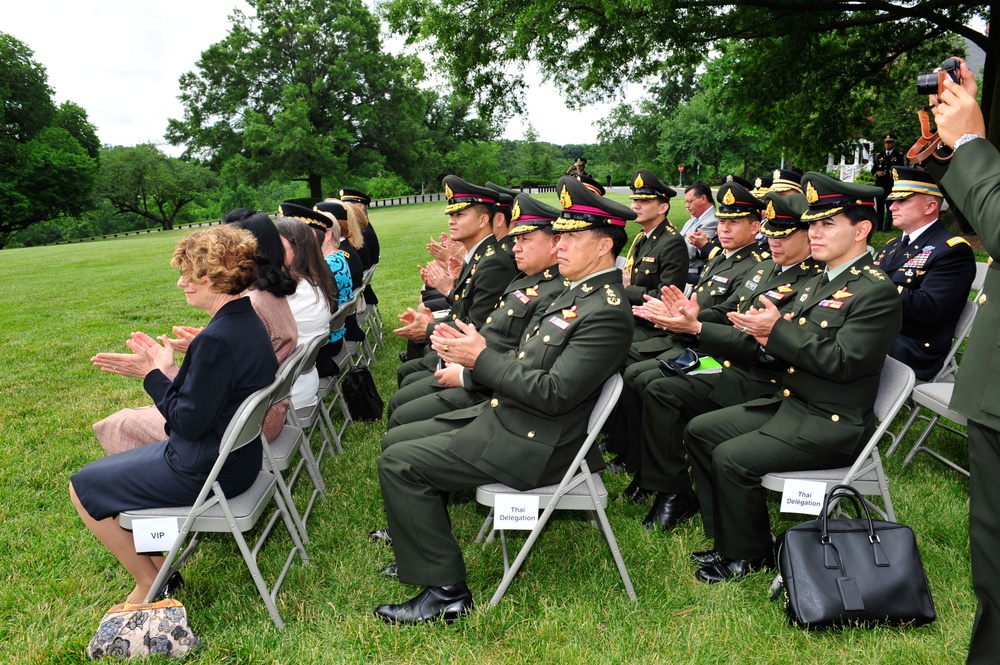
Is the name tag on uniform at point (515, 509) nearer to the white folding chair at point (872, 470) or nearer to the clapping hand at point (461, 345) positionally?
the clapping hand at point (461, 345)

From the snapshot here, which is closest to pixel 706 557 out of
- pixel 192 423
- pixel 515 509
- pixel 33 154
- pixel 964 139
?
pixel 515 509

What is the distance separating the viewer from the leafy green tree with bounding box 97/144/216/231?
63031 mm

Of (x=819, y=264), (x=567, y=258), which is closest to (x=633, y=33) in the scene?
(x=819, y=264)

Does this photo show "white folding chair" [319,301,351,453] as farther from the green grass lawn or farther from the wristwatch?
the wristwatch

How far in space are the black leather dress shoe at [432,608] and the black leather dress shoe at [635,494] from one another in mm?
1504

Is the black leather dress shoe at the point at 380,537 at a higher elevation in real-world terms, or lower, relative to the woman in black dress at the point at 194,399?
lower

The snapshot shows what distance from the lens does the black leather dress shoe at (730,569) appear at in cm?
336

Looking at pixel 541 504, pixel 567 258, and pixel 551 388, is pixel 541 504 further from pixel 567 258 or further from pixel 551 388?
pixel 567 258

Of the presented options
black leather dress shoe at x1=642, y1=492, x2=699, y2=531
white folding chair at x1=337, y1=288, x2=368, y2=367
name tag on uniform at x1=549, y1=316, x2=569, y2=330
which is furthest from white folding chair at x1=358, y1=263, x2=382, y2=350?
name tag on uniform at x1=549, y1=316, x2=569, y2=330

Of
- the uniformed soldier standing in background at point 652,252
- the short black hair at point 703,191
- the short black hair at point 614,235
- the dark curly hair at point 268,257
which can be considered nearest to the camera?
the short black hair at point 614,235

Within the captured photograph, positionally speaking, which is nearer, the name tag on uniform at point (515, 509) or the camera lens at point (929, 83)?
the camera lens at point (929, 83)

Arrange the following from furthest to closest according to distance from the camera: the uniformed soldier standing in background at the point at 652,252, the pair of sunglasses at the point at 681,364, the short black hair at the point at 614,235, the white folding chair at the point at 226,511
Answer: the uniformed soldier standing in background at the point at 652,252, the pair of sunglasses at the point at 681,364, the short black hair at the point at 614,235, the white folding chair at the point at 226,511

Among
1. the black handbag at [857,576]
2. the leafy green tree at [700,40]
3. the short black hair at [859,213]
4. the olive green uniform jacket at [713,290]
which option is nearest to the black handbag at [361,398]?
the olive green uniform jacket at [713,290]

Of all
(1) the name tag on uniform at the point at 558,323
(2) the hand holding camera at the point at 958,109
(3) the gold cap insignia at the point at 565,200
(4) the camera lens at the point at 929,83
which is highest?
(4) the camera lens at the point at 929,83
